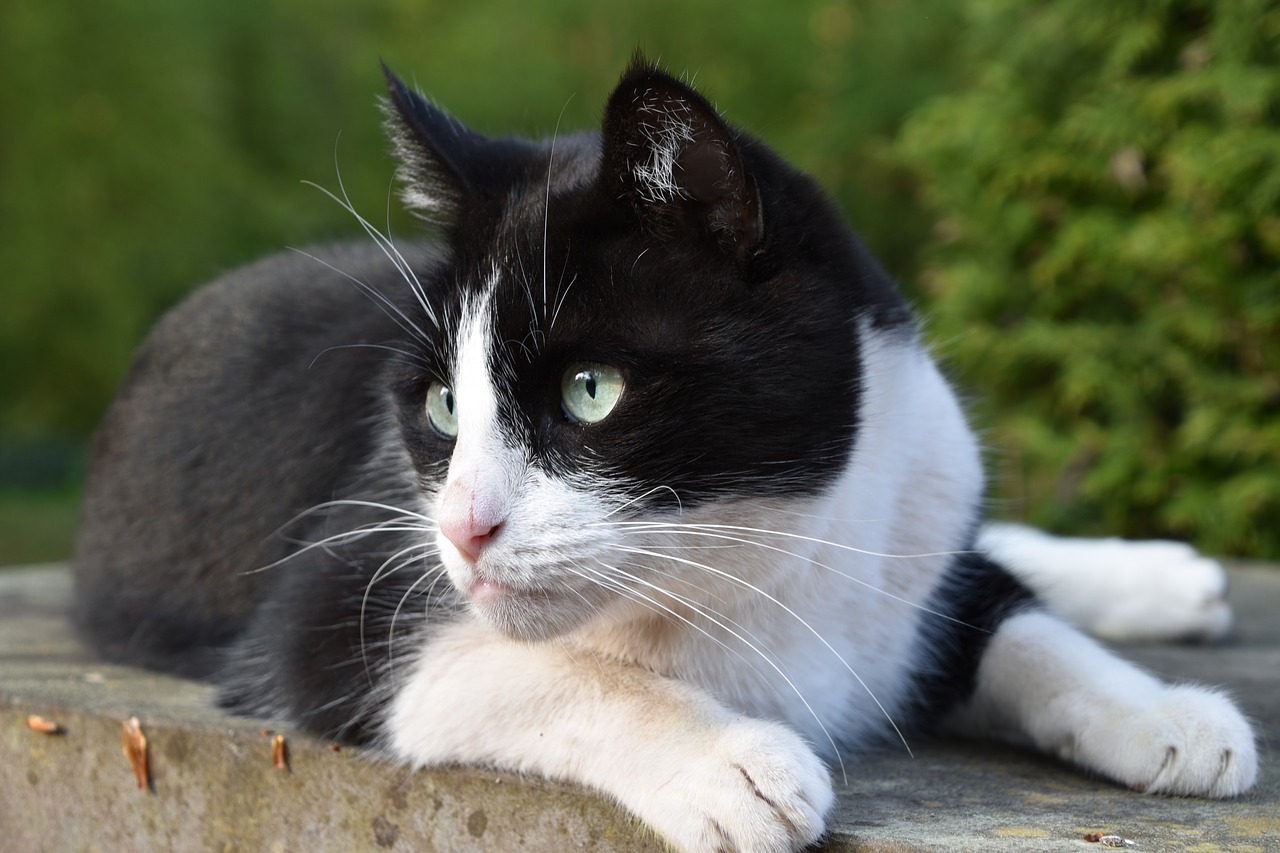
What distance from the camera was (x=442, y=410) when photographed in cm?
160

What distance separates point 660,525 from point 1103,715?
0.63 meters

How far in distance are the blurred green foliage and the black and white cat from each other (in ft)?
4.92

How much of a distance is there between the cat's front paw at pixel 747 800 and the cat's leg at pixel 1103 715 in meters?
0.44

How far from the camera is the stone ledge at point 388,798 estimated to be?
133cm

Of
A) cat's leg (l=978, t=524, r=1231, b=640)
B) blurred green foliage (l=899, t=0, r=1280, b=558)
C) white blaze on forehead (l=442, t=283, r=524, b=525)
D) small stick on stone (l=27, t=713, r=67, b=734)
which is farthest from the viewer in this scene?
blurred green foliage (l=899, t=0, r=1280, b=558)

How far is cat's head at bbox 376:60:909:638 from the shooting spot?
135cm

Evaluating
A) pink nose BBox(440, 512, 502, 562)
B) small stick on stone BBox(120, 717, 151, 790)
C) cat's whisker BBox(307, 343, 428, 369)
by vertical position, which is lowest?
small stick on stone BBox(120, 717, 151, 790)

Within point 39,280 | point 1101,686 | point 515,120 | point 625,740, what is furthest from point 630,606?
point 39,280

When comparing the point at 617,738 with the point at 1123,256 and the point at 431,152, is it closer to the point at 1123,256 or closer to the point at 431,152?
the point at 431,152

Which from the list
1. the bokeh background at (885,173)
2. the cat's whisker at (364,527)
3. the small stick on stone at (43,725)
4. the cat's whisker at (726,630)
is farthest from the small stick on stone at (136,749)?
the bokeh background at (885,173)

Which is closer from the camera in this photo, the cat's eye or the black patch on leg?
the cat's eye

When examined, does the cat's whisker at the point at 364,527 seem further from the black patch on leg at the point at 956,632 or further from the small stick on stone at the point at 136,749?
the black patch on leg at the point at 956,632

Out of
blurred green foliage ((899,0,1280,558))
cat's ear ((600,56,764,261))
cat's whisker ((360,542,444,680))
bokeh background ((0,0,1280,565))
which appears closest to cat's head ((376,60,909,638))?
cat's ear ((600,56,764,261))

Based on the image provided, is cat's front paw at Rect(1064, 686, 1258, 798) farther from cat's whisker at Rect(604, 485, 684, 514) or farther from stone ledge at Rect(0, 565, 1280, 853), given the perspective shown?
cat's whisker at Rect(604, 485, 684, 514)
